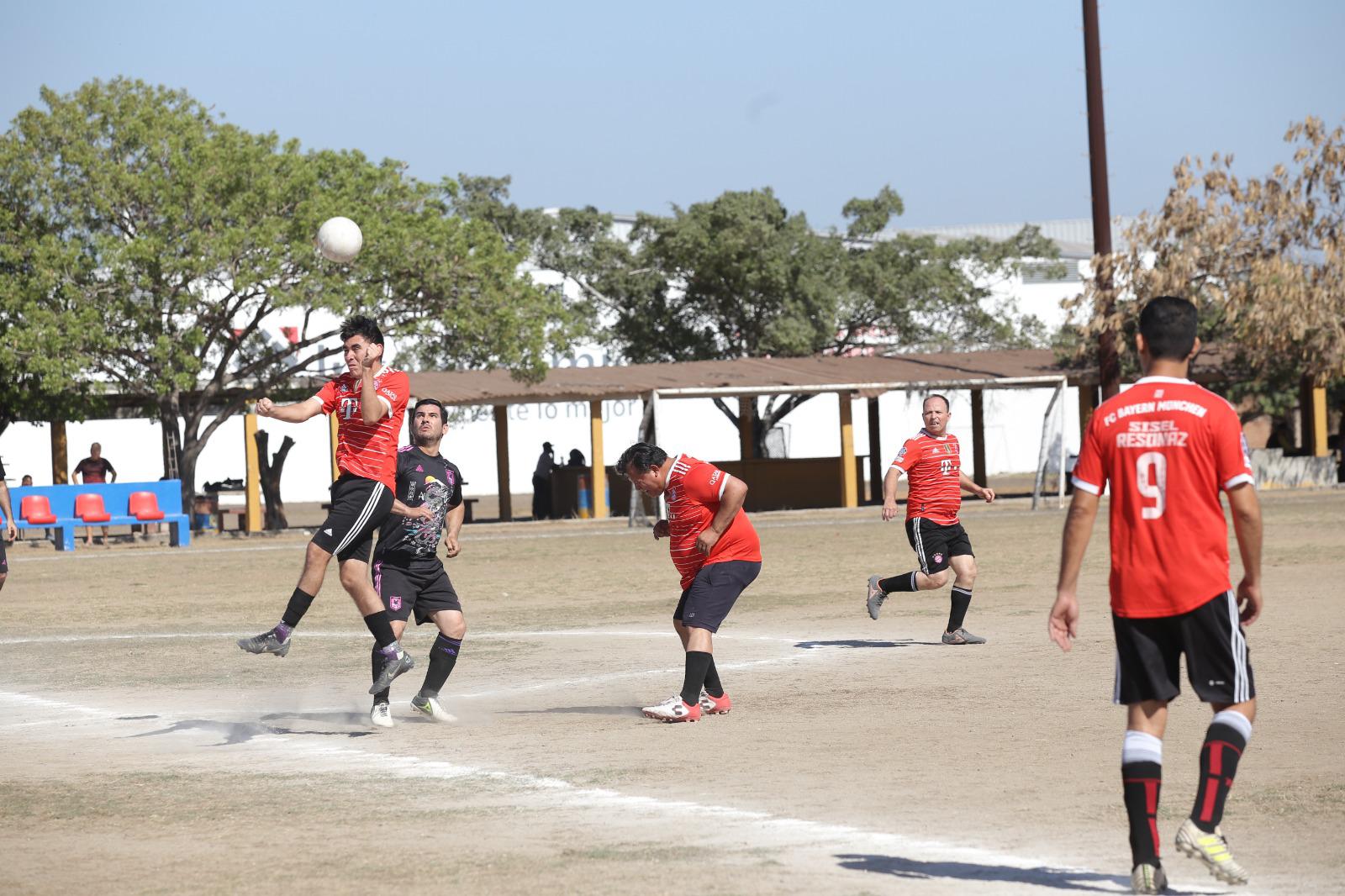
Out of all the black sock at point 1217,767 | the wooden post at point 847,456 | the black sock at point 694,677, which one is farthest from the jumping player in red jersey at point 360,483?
the wooden post at point 847,456

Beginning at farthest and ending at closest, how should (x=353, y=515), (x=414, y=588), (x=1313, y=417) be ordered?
1. (x=1313, y=417)
2. (x=414, y=588)
3. (x=353, y=515)

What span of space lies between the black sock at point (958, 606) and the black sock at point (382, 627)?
5042 mm

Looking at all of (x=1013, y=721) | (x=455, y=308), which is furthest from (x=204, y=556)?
(x=1013, y=721)

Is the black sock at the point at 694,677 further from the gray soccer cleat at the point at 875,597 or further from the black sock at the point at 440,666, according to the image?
the gray soccer cleat at the point at 875,597

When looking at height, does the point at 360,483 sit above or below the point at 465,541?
above

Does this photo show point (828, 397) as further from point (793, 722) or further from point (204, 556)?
point (793, 722)

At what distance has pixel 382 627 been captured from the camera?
31.1 feet

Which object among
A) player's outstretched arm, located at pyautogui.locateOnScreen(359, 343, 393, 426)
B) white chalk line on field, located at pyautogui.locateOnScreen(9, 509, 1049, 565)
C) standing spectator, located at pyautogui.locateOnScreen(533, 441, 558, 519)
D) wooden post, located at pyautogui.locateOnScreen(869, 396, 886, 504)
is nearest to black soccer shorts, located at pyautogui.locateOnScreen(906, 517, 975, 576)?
player's outstretched arm, located at pyautogui.locateOnScreen(359, 343, 393, 426)

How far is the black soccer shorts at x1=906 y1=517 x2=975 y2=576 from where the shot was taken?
13.5m

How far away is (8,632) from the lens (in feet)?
53.2

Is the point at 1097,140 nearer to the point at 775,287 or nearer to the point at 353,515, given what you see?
the point at 775,287

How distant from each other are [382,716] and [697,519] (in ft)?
6.77

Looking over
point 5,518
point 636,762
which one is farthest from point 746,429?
point 636,762

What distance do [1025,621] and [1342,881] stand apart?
9.26 metres
